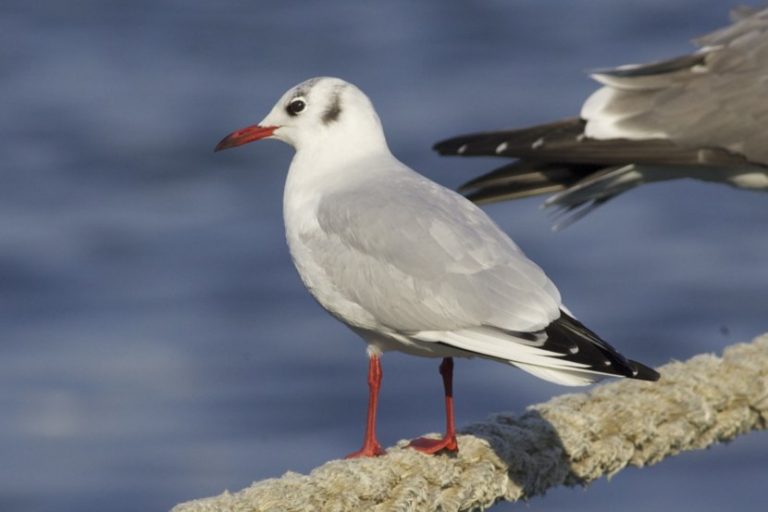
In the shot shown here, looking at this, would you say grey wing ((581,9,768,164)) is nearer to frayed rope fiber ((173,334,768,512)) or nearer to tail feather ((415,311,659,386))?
frayed rope fiber ((173,334,768,512))

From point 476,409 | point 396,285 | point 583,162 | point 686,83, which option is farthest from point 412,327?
point 476,409

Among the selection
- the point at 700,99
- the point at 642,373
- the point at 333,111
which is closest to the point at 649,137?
the point at 700,99

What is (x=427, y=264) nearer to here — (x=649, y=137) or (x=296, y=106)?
(x=296, y=106)

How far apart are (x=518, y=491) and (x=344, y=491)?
52cm

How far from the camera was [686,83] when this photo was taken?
5055 millimetres

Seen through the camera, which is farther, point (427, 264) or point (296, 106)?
point (296, 106)

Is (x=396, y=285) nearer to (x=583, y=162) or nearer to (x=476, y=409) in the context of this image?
(x=583, y=162)

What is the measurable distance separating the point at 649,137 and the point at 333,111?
118 centimetres

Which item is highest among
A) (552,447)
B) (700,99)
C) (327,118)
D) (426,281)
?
(700,99)

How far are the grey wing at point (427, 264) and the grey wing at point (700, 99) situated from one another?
1.35 meters

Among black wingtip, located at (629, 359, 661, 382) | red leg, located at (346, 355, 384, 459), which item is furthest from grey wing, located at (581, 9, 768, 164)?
black wingtip, located at (629, 359, 661, 382)

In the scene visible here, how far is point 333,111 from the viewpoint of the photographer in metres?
4.08

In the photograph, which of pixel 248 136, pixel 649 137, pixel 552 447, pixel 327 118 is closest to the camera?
pixel 552 447

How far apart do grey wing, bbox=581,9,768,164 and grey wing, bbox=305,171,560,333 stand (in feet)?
4.44
